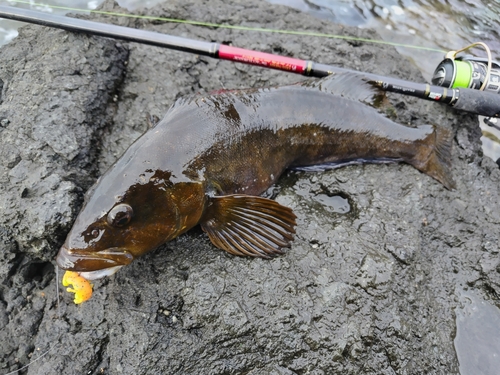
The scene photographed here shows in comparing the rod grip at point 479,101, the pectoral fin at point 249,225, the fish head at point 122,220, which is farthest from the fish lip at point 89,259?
the rod grip at point 479,101

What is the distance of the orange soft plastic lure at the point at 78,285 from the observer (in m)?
2.88

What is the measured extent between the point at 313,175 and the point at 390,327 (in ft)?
4.59

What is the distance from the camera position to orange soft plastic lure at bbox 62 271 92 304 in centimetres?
288

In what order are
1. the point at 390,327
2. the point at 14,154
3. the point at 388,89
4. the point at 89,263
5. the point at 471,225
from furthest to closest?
the point at 388,89, the point at 471,225, the point at 14,154, the point at 390,327, the point at 89,263

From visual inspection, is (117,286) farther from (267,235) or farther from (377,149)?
(377,149)

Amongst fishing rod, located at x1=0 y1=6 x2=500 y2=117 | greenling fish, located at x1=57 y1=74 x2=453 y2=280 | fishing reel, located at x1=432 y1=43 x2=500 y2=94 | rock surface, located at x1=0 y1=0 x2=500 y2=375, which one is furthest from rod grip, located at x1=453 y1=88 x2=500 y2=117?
rock surface, located at x1=0 y1=0 x2=500 y2=375

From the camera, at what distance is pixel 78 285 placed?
2891 mm

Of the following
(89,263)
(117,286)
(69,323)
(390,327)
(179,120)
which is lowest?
(69,323)

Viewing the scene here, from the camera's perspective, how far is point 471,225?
3.59m

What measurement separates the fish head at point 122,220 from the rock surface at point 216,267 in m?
0.34

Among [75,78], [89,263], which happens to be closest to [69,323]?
[89,263]

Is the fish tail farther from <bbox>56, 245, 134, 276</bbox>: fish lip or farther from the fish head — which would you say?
<bbox>56, 245, 134, 276</bbox>: fish lip

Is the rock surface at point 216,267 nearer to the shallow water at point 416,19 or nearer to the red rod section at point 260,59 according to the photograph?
the red rod section at point 260,59

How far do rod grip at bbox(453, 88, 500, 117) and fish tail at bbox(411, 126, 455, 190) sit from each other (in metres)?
0.35
